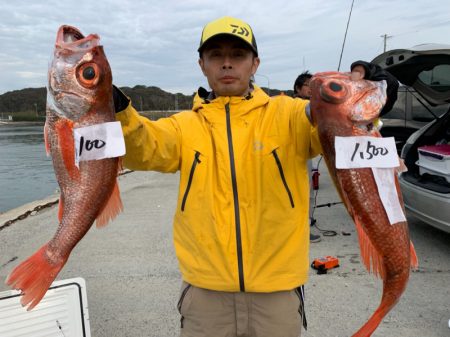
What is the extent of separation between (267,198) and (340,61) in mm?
1361

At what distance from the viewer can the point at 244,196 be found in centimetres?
228

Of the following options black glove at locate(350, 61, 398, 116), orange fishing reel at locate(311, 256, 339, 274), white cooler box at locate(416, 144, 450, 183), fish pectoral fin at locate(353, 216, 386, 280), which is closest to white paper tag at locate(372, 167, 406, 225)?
fish pectoral fin at locate(353, 216, 386, 280)

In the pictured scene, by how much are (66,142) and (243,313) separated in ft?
4.43

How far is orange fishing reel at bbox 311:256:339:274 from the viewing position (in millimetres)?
4590

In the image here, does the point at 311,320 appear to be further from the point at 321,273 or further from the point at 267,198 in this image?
the point at 267,198

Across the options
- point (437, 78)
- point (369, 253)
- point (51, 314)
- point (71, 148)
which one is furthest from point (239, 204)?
point (437, 78)

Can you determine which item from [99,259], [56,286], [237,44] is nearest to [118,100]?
[237,44]

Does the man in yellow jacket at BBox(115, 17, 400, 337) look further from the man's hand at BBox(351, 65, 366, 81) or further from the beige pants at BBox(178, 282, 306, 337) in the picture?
the man's hand at BBox(351, 65, 366, 81)

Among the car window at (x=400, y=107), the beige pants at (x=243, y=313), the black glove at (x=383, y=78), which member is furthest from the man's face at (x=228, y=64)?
the car window at (x=400, y=107)

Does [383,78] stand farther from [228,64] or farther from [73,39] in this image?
[73,39]

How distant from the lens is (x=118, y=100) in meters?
1.98

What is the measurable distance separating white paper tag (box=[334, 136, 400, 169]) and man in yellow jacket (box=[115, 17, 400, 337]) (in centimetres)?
40

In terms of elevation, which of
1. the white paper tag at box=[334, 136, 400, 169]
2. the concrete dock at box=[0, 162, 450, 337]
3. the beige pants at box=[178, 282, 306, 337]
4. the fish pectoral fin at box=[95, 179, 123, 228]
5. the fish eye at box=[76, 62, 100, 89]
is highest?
the fish eye at box=[76, 62, 100, 89]

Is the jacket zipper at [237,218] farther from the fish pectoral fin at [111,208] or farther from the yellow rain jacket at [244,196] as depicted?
the fish pectoral fin at [111,208]
